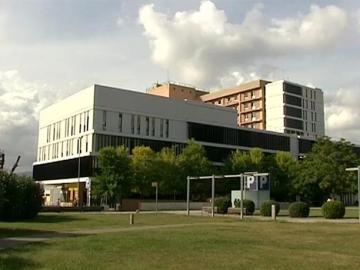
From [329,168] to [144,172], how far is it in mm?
29392

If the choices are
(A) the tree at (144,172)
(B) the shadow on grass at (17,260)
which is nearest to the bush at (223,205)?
(A) the tree at (144,172)

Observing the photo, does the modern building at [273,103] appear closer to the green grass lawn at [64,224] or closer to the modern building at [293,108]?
the modern building at [293,108]

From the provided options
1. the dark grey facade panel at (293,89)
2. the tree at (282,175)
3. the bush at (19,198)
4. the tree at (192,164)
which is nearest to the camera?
the bush at (19,198)

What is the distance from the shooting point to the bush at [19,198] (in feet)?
126

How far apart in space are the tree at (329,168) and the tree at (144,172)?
26775 millimetres

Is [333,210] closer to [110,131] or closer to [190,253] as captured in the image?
[190,253]

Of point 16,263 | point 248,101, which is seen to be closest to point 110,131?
point 248,101

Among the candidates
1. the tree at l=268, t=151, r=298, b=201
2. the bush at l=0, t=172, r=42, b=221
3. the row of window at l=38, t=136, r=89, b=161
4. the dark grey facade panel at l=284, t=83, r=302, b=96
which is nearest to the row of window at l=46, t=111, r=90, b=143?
the row of window at l=38, t=136, r=89, b=161

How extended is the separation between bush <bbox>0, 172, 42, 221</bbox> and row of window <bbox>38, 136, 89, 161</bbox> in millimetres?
47748

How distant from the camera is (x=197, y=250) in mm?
18031

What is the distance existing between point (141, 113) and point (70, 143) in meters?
13.5

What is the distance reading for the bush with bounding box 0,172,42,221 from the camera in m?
38.4

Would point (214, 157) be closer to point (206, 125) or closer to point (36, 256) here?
point (206, 125)

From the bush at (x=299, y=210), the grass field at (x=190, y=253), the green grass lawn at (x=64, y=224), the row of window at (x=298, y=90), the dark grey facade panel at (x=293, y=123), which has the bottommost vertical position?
the grass field at (x=190, y=253)
